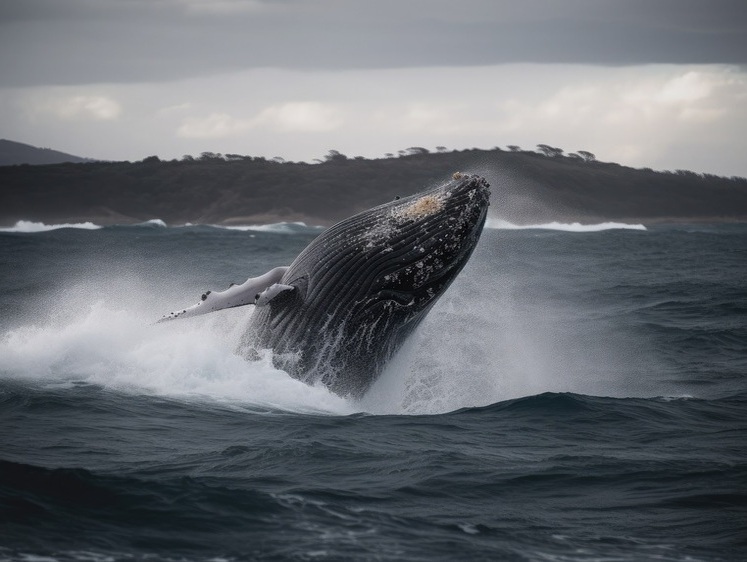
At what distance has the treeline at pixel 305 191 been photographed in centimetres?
9150

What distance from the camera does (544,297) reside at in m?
22.6

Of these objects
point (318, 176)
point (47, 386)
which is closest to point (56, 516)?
point (47, 386)

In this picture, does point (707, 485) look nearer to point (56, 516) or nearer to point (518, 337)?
point (56, 516)

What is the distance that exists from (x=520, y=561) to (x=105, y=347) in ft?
25.5

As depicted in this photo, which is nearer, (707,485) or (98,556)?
(98,556)

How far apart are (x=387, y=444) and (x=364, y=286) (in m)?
1.75

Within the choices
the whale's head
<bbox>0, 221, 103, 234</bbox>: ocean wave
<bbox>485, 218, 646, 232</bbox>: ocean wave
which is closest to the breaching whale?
the whale's head

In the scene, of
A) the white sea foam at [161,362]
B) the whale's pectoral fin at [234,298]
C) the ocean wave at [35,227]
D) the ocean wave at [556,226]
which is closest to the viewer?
the whale's pectoral fin at [234,298]

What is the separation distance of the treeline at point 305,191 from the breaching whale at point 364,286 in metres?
73.6

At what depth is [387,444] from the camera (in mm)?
9172

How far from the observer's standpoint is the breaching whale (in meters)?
9.95

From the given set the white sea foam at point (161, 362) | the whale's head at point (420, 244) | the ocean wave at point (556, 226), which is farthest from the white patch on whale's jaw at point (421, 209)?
the ocean wave at point (556, 226)

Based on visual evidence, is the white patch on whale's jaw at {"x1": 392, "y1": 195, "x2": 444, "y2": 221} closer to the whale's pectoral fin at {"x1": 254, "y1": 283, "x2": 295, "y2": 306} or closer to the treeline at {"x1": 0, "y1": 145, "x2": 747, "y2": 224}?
the whale's pectoral fin at {"x1": 254, "y1": 283, "x2": 295, "y2": 306}

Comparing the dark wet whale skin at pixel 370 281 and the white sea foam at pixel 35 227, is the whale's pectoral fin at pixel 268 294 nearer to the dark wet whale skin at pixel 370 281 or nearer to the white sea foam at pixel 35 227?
the dark wet whale skin at pixel 370 281
